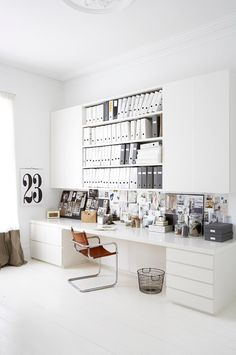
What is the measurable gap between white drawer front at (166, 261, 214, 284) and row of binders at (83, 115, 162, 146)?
144cm

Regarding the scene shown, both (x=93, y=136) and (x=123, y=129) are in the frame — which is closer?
(x=123, y=129)

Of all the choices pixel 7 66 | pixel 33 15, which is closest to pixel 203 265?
pixel 33 15

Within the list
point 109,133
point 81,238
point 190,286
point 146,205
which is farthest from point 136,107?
point 190,286

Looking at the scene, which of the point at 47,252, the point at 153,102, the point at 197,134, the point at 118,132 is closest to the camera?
the point at 197,134

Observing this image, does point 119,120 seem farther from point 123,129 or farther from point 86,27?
point 86,27

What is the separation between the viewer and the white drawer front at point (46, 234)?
166 inches

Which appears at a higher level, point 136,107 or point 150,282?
point 136,107

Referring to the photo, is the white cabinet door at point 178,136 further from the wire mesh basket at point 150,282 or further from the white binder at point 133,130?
the wire mesh basket at point 150,282

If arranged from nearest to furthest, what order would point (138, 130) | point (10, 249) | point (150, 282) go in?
1. point (150, 282)
2. point (138, 130)
3. point (10, 249)

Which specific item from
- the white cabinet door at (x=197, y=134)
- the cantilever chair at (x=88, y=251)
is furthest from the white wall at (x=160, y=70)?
the cantilever chair at (x=88, y=251)

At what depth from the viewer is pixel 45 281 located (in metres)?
3.66

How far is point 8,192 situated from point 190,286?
8.85 ft

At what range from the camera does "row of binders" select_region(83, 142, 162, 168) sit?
355 centimetres

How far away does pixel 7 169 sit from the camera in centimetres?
431
